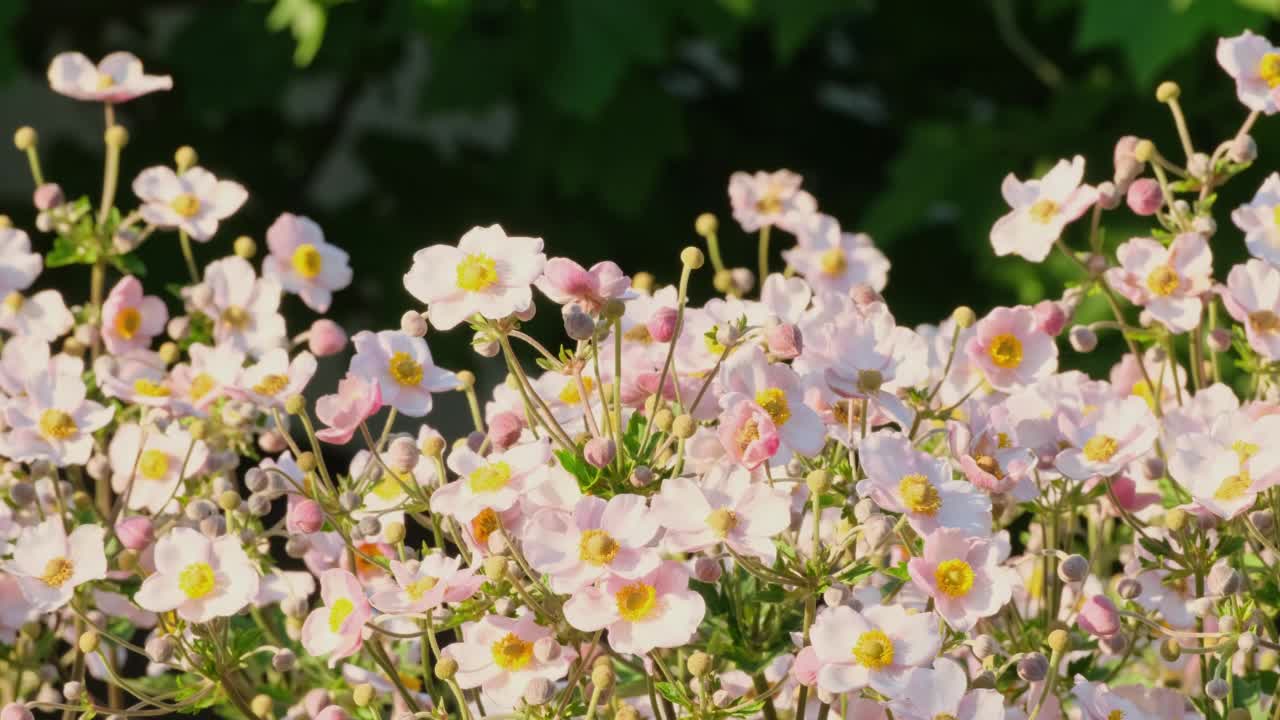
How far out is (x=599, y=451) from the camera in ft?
3.40

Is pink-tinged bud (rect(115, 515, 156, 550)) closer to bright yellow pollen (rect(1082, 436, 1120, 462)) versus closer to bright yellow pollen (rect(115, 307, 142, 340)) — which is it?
bright yellow pollen (rect(115, 307, 142, 340))

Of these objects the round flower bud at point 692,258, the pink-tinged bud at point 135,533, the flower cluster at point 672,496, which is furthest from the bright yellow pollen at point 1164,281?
the pink-tinged bud at point 135,533

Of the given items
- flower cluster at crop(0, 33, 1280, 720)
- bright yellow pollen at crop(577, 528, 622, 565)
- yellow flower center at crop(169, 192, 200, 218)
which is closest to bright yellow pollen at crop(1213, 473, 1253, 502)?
flower cluster at crop(0, 33, 1280, 720)

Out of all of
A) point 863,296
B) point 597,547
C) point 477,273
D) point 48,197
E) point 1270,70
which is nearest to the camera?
point 597,547

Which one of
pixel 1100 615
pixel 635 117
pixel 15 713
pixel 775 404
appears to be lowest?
pixel 15 713

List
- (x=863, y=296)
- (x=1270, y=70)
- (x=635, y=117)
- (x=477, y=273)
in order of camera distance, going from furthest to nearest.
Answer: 1. (x=635, y=117)
2. (x=1270, y=70)
3. (x=863, y=296)
4. (x=477, y=273)

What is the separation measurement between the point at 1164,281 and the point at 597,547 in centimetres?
48

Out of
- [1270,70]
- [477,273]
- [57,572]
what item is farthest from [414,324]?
[1270,70]

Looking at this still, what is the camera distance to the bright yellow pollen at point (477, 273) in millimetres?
1073

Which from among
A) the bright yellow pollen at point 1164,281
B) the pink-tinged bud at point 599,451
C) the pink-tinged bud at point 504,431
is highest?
the bright yellow pollen at point 1164,281

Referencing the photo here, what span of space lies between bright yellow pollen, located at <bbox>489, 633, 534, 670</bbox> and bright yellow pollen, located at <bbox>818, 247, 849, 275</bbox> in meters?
0.53

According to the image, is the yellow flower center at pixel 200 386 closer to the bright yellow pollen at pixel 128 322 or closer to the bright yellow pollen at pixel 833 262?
the bright yellow pollen at pixel 128 322

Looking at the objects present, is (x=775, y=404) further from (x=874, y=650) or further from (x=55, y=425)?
(x=55, y=425)

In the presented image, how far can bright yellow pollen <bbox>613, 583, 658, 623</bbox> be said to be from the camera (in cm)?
100
